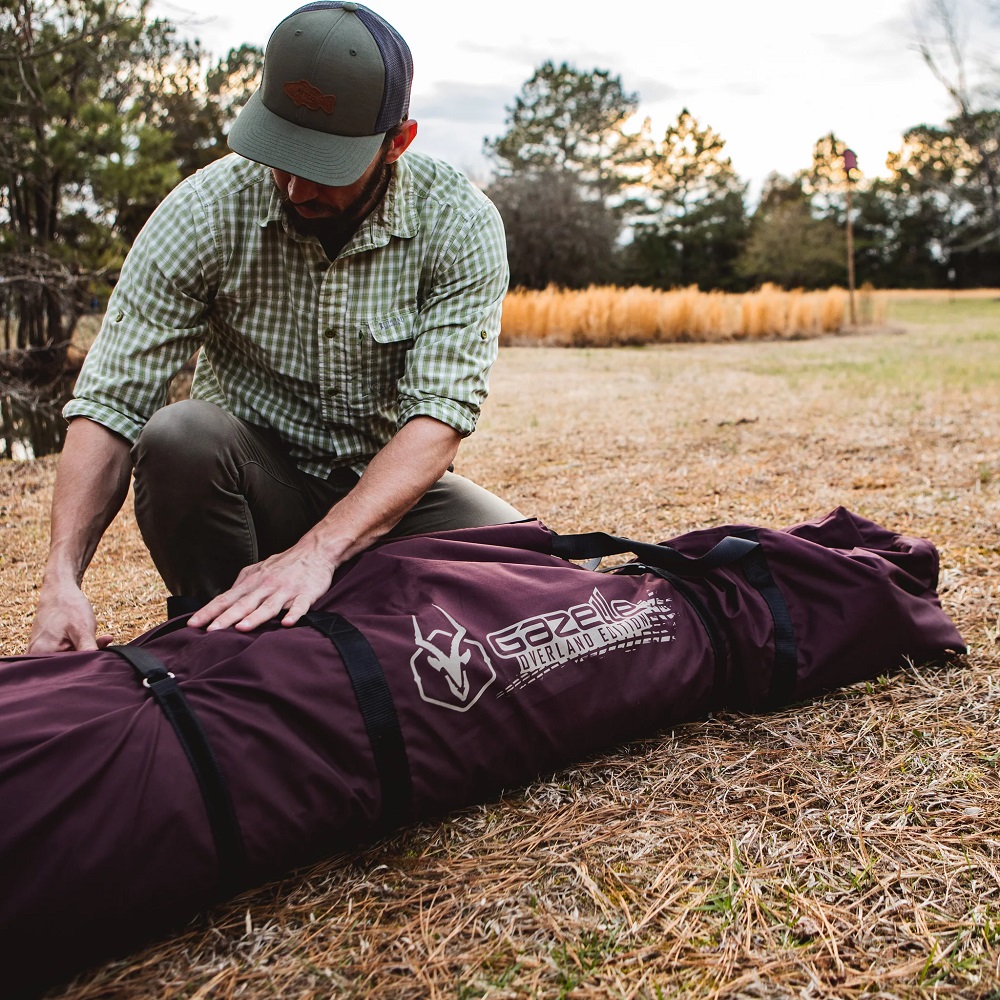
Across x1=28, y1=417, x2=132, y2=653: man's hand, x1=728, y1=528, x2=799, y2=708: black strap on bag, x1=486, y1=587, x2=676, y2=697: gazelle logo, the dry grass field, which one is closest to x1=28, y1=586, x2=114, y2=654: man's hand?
x1=28, y1=417, x2=132, y2=653: man's hand

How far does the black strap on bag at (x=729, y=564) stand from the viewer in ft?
5.88

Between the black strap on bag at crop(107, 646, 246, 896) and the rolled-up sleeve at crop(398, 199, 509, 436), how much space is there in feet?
2.86

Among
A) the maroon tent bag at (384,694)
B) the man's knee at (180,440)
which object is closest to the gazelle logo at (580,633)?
the maroon tent bag at (384,694)

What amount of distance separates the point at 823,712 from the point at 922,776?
26cm

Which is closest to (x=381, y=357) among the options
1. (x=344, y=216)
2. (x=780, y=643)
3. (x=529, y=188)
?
(x=344, y=216)

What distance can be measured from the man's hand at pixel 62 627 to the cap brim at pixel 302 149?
3.07 ft

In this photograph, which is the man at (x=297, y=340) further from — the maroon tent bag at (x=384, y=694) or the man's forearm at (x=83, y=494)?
the maroon tent bag at (x=384, y=694)

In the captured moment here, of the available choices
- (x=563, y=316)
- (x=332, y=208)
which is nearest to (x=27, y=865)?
(x=332, y=208)

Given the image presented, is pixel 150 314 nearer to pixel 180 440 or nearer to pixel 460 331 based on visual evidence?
pixel 180 440

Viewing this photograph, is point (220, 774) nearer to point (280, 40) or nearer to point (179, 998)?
point (179, 998)

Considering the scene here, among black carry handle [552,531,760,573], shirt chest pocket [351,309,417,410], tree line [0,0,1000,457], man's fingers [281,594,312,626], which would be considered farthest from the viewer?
tree line [0,0,1000,457]

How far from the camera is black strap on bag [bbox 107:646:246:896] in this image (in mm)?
1203

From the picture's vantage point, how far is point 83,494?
5.94 ft

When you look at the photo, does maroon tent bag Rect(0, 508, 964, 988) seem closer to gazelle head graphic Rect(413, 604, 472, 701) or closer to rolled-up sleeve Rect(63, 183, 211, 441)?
gazelle head graphic Rect(413, 604, 472, 701)
